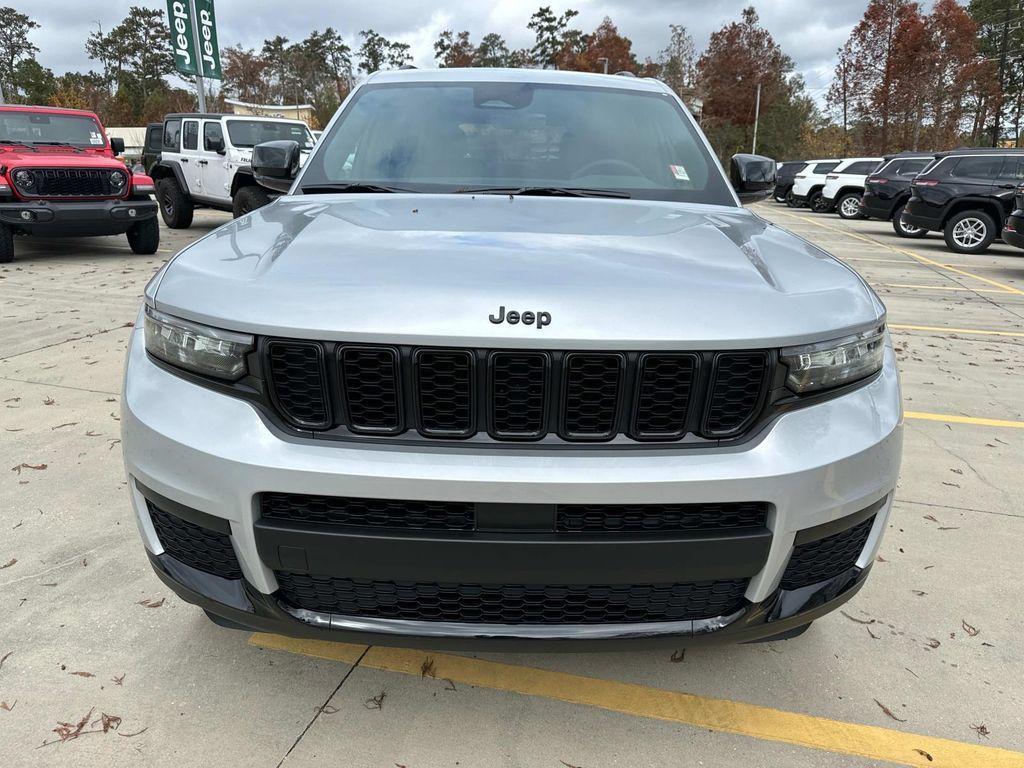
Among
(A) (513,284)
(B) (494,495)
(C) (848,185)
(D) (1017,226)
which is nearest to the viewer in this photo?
(B) (494,495)

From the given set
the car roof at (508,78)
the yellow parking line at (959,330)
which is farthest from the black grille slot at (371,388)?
A: the yellow parking line at (959,330)

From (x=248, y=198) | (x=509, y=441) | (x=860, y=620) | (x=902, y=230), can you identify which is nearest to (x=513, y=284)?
(x=509, y=441)

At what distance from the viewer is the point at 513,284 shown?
1647 mm

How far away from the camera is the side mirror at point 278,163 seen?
3209 mm

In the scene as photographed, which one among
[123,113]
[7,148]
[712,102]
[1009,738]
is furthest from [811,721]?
[712,102]

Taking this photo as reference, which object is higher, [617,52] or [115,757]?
[617,52]

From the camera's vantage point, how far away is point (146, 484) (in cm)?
176

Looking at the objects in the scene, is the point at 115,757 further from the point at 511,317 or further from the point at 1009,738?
the point at 1009,738

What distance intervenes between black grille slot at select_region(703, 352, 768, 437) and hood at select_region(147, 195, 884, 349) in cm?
5

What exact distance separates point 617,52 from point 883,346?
2795 inches

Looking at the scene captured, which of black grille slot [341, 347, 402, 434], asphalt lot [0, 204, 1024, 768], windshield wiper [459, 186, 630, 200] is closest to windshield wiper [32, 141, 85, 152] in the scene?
asphalt lot [0, 204, 1024, 768]

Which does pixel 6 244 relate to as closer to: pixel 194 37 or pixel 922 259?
pixel 922 259

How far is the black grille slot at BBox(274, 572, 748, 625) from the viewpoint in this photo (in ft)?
5.51

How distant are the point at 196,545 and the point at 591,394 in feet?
3.29
